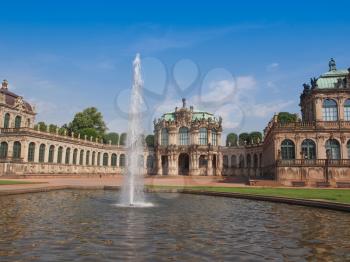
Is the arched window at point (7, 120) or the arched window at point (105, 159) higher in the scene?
the arched window at point (7, 120)

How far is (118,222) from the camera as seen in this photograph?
13.5 metres

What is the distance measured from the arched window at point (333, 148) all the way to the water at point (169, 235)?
30743 millimetres

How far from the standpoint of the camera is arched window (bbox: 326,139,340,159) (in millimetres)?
44406

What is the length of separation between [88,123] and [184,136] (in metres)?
30.9

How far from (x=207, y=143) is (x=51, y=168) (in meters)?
38.5

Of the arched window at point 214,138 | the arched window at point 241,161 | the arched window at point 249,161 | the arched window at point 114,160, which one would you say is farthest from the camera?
the arched window at point 114,160

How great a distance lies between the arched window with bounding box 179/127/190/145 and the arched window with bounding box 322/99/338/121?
136 feet

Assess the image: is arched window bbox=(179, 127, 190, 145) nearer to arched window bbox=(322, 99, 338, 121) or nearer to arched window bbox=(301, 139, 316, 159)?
arched window bbox=(301, 139, 316, 159)

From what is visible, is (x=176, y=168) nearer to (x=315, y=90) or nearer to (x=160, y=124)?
(x=160, y=124)

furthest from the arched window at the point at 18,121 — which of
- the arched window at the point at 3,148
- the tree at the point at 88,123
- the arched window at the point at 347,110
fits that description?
the arched window at the point at 347,110

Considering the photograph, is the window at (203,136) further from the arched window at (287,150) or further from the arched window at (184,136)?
the arched window at (287,150)

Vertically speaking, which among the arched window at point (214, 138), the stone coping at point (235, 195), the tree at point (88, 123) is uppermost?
the tree at point (88, 123)

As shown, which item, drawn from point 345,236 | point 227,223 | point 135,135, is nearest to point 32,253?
point 227,223

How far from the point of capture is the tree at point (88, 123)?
93.3 metres
